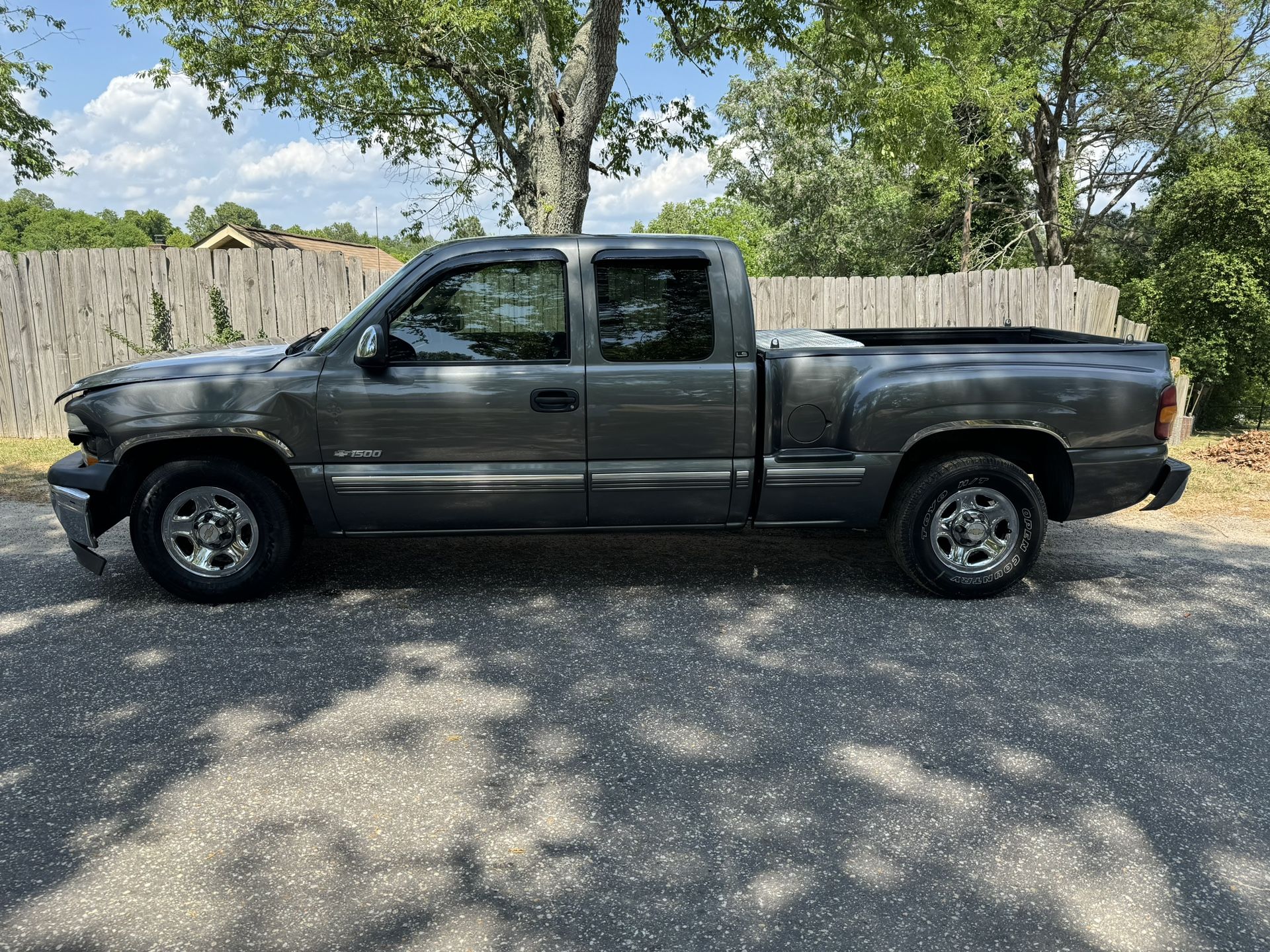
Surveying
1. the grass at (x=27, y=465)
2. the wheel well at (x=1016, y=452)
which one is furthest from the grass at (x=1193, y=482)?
the wheel well at (x=1016, y=452)

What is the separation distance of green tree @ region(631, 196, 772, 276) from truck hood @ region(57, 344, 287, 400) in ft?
129

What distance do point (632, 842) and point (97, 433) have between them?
3795 mm

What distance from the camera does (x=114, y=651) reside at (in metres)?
4.61

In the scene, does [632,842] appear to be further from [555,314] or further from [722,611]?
[555,314]

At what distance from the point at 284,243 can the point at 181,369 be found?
26955 mm

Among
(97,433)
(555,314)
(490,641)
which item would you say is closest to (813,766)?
(490,641)

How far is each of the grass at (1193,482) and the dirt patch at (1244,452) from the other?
12 cm

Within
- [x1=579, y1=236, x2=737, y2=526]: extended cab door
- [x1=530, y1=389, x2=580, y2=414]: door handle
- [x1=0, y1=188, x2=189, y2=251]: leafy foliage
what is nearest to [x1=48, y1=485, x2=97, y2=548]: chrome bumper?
[x1=530, y1=389, x2=580, y2=414]: door handle

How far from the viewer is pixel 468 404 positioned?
5031 mm

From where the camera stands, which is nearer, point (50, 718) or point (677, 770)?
point (677, 770)

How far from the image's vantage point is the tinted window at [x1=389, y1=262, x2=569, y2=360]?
16.6ft

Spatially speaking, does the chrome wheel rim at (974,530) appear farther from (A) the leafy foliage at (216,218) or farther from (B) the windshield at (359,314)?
(A) the leafy foliage at (216,218)

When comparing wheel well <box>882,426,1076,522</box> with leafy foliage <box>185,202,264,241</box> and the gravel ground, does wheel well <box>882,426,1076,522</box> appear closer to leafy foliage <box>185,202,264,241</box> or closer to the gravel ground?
the gravel ground

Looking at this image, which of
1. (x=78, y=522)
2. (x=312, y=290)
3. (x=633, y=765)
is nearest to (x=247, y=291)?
(x=312, y=290)
